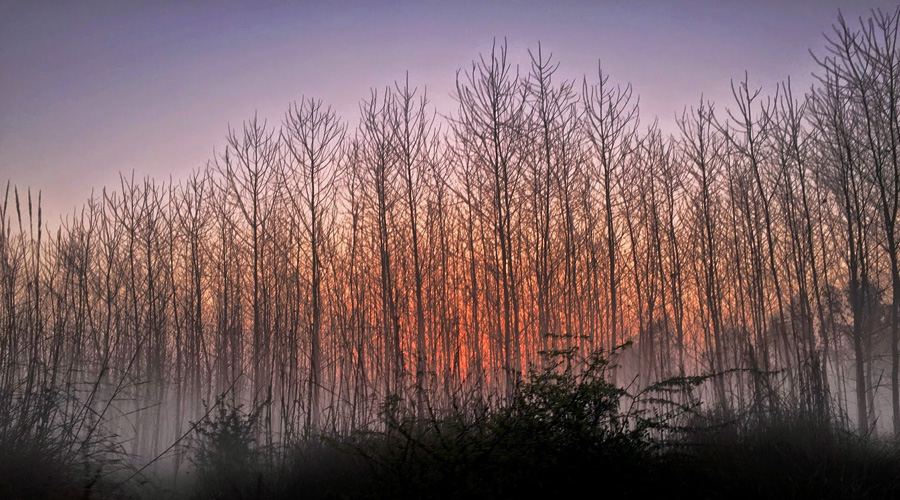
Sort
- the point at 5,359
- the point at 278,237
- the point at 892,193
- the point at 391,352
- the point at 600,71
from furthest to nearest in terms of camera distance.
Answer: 1. the point at 278,237
2. the point at 600,71
3. the point at 391,352
4. the point at 892,193
5. the point at 5,359

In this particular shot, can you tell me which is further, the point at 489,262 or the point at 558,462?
the point at 489,262

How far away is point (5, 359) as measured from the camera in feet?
16.3

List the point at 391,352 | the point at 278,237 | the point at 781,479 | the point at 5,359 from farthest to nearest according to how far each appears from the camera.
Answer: the point at 278,237 < the point at 391,352 < the point at 5,359 < the point at 781,479

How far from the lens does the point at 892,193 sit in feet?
23.1

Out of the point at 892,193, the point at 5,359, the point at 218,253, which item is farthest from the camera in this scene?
the point at 218,253

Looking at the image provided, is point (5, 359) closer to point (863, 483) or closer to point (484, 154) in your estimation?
point (484, 154)

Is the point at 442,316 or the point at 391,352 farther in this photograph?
the point at 442,316

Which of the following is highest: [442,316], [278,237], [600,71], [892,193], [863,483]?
[600,71]

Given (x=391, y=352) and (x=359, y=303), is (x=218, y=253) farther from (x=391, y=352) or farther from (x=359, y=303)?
(x=391, y=352)

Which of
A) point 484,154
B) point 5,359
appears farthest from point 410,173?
point 5,359

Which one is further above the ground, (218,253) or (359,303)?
(218,253)

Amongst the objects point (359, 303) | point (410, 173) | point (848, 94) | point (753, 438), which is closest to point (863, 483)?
point (753, 438)

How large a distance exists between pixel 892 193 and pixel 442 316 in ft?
17.8

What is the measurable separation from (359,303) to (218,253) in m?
4.03
